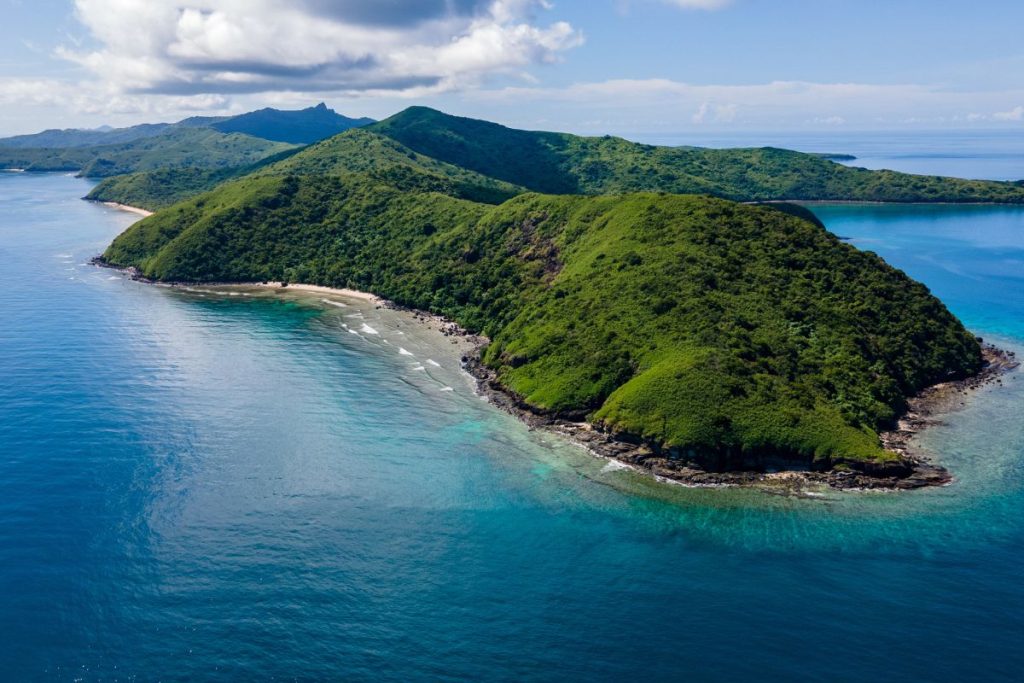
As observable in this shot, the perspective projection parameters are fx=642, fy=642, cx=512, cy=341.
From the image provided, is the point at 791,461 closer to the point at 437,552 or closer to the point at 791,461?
the point at 791,461

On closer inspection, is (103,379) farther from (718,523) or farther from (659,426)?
(718,523)

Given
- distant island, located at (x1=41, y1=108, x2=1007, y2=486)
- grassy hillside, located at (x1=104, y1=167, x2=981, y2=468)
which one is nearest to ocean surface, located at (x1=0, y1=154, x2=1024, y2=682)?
distant island, located at (x1=41, y1=108, x2=1007, y2=486)

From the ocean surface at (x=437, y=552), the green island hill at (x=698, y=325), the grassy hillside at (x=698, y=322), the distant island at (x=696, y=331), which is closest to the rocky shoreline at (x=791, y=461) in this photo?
the distant island at (x=696, y=331)

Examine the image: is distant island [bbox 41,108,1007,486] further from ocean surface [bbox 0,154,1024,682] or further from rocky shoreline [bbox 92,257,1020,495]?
ocean surface [bbox 0,154,1024,682]

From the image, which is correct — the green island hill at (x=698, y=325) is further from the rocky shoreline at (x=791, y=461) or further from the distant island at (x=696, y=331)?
the rocky shoreline at (x=791, y=461)

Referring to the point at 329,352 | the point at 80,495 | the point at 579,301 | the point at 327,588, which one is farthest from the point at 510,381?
the point at 80,495

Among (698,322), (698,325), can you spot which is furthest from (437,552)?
(698,322)

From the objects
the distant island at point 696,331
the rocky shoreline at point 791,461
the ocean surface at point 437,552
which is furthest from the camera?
the distant island at point 696,331
